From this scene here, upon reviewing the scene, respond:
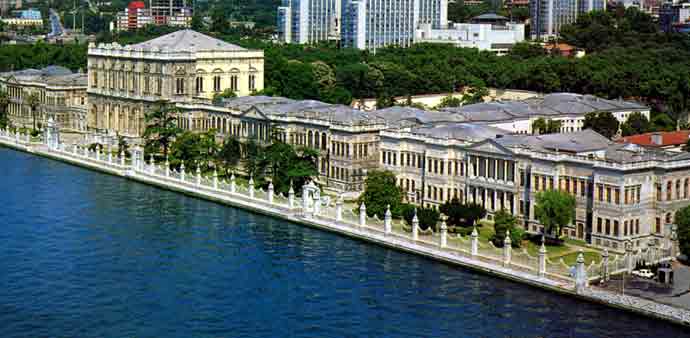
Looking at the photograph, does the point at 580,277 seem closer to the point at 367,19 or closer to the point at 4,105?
the point at 4,105

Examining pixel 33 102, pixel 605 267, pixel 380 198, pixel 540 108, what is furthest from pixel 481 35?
pixel 605 267

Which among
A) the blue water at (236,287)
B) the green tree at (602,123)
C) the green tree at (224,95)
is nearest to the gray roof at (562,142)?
the blue water at (236,287)

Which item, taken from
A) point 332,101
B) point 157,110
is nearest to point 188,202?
point 157,110

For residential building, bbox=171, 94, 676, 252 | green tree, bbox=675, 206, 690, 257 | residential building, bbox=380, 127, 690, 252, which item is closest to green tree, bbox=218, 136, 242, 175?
residential building, bbox=171, 94, 676, 252

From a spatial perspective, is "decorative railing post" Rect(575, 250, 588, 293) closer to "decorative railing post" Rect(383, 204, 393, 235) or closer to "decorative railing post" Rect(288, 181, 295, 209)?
"decorative railing post" Rect(383, 204, 393, 235)

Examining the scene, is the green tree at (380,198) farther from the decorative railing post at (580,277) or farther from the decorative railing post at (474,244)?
the decorative railing post at (580,277)

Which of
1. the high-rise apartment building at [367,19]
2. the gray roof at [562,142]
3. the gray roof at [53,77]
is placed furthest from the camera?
the high-rise apartment building at [367,19]

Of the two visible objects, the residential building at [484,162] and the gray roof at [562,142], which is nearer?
the residential building at [484,162]
